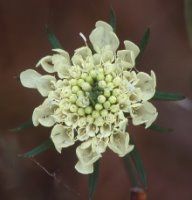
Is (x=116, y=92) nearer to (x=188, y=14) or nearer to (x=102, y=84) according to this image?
(x=102, y=84)

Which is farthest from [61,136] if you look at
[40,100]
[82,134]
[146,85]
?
[40,100]

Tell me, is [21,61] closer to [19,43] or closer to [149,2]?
[19,43]

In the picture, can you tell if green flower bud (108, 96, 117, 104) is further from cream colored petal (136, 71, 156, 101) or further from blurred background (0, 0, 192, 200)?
blurred background (0, 0, 192, 200)

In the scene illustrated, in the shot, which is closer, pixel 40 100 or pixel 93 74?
pixel 93 74

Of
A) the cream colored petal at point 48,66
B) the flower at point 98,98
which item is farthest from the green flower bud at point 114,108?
the cream colored petal at point 48,66

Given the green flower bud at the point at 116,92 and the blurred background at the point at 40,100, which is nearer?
the green flower bud at the point at 116,92

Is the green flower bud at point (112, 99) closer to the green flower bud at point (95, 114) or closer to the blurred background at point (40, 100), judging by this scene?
the green flower bud at point (95, 114)
